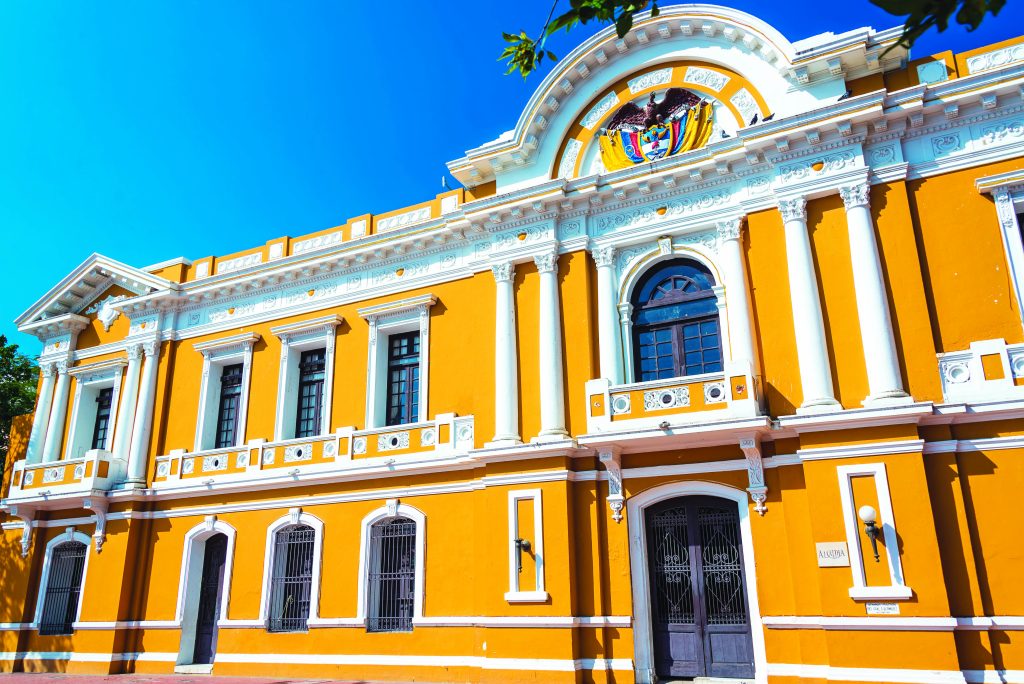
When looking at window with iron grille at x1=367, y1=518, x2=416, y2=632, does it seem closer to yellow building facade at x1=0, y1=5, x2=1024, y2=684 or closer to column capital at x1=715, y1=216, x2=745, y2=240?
yellow building facade at x1=0, y1=5, x2=1024, y2=684

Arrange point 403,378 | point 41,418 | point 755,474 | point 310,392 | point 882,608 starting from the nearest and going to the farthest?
1. point 882,608
2. point 755,474
3. point 403,378
4. point 310,392
5. point 41,418

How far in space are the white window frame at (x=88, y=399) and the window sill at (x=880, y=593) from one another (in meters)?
15.8

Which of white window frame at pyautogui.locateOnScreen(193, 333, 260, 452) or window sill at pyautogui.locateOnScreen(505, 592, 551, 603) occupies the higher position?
white window frame at pyautogui.locateOnScreen(193, 333, 260, 452)

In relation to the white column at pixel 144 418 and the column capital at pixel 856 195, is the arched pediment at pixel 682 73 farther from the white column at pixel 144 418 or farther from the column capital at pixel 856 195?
the white column at pixel 144 418

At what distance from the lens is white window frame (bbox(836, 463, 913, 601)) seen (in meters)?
9.92

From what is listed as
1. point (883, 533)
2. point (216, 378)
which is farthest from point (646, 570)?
point (216, 378)

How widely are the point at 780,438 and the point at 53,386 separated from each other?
17.3 meters

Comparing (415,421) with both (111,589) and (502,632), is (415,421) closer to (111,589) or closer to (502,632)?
(502,632)

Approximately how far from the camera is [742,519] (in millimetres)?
11500

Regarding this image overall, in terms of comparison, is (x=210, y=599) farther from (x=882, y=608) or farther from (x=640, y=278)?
(x=882, y=608)

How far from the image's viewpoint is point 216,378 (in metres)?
17.6

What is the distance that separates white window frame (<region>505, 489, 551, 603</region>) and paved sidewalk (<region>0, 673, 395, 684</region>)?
3390mm

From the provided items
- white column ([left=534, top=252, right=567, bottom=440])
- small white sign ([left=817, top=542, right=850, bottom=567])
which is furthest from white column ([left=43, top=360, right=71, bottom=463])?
small white sign ([left=817, top=542, right=850, bottom=567])

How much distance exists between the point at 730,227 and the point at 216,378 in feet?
38.3
